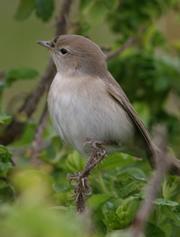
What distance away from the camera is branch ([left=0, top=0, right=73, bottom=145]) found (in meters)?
4.90

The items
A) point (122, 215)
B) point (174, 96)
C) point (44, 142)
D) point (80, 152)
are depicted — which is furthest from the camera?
point (174, 96)

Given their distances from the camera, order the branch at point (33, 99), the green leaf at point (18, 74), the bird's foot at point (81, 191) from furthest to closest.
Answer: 1. the branch at point (33, 99)
2. the green leaf at point (18, 74)
3. the bird's foot at point (81, 191)

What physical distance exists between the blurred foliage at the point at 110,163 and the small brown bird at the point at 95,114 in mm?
156

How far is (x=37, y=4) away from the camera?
4.60 meters

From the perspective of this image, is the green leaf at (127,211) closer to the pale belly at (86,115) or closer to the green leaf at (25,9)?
the pale belly at (86,115)

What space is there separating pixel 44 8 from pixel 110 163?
4.52ft

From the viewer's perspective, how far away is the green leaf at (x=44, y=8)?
4.59m

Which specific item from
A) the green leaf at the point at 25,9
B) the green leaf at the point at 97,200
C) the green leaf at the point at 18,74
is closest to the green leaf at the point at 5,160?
the green leaf at the point at 97,200

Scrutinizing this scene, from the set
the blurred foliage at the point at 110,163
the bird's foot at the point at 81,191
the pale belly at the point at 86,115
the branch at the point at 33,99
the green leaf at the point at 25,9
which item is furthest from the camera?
the branch at the point at 33,99

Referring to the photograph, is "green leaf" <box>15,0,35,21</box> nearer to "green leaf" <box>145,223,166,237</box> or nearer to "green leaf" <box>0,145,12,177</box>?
"green leaf" <box>0,145,12,177</box>

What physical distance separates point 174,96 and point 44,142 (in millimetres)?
1280

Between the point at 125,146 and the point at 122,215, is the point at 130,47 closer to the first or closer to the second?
the point at 125,146

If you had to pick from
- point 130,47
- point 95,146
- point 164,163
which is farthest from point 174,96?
point 164,163

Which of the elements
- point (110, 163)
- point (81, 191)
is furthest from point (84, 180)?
point (110, 163)
